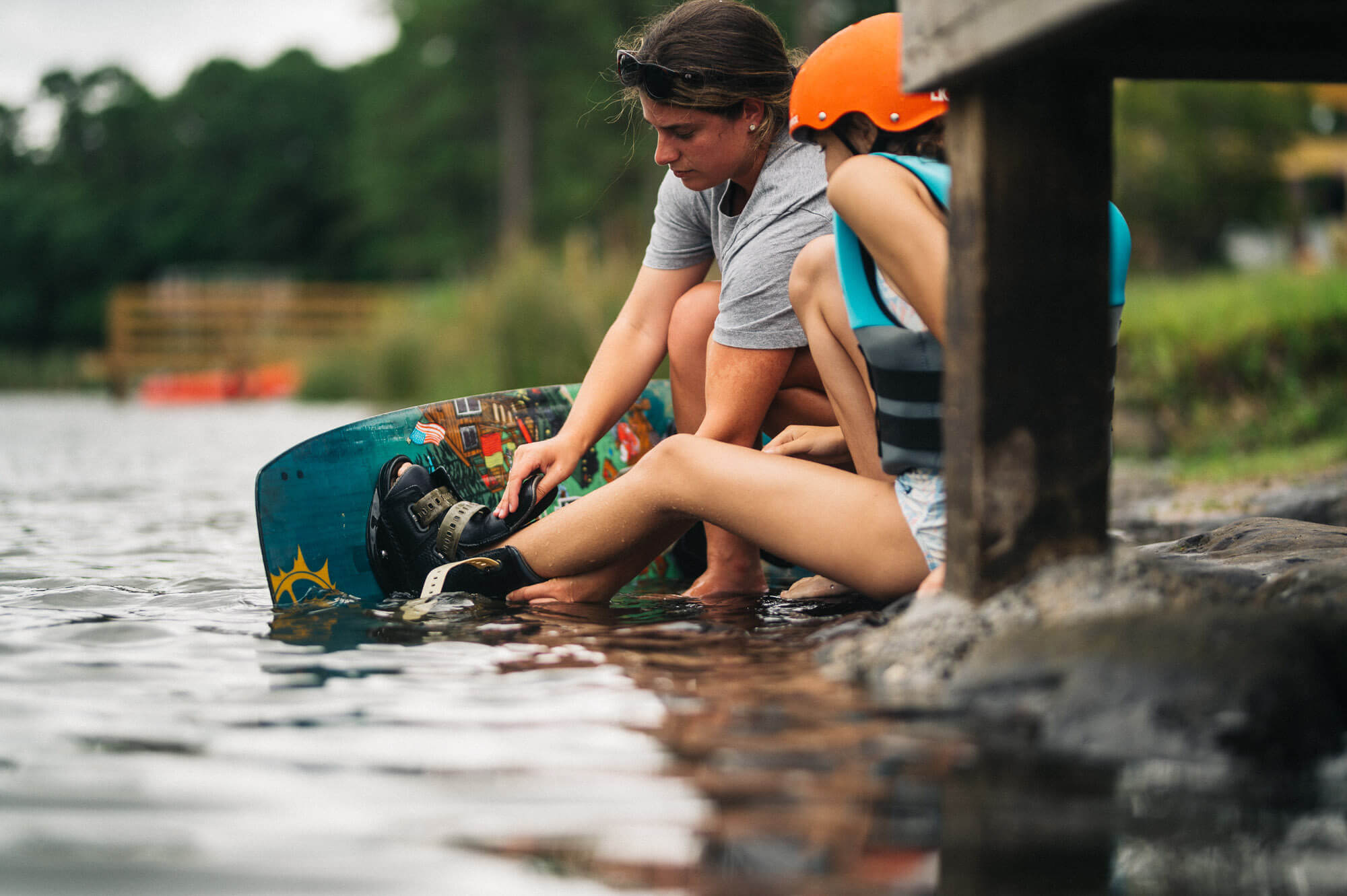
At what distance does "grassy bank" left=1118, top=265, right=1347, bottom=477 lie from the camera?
20.7ft

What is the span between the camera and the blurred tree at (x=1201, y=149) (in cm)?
1397

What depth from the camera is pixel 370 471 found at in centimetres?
295

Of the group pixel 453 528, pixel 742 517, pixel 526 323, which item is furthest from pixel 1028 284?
pixel 526 323

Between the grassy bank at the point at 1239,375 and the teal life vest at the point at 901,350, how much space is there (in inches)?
161

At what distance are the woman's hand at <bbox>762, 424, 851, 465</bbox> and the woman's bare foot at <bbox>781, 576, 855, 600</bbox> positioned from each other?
0.85 ft

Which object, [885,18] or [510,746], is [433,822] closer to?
[510,746]

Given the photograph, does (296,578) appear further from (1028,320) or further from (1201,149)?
(1201,149)

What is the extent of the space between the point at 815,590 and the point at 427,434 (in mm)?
960

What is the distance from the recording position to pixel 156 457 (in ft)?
25.7

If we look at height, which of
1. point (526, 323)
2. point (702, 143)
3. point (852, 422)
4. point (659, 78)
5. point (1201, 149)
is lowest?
point (852, 422)

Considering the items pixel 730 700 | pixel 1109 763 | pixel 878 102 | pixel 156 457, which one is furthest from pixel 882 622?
pixel 156 457

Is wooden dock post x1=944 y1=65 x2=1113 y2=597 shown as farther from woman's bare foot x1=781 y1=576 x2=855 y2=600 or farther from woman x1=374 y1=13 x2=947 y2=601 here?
woman's bare foot x1=781 y1=576 x2=855 y2=600

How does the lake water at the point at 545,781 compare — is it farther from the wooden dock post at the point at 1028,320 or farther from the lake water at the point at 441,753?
the wooden dock post at the point at 1028,320

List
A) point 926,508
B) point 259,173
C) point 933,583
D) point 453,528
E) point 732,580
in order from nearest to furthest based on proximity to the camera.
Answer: point 933,583, point 926,508, point 453,528, point 732,580, point 259,173
